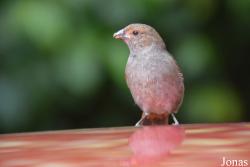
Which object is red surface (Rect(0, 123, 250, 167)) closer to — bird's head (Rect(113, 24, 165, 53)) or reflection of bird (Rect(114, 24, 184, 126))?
reflection of bird (Rect(114, 24, 184, 126))

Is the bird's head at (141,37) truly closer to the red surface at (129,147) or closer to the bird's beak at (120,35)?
the bird's beak at (120,35)

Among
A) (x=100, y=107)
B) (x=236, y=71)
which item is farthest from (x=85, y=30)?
(x=236, y=71)

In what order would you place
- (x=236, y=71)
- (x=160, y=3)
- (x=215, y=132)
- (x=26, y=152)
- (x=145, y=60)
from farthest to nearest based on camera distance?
(x=236, y=71)
(x=160, y=3)
(x=145, y=60)
(x=215, y=132)
(x=26, y=152)

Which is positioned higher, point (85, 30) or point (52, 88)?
point (85, 30)

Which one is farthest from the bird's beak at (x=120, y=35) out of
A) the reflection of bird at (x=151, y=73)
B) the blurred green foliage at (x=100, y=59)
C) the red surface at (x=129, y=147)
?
the red surface at (x=129, y=147)

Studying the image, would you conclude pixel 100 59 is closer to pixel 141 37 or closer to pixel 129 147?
pixel 141 37

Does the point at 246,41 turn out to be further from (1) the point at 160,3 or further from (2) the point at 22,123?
(2) the point at 22,123
